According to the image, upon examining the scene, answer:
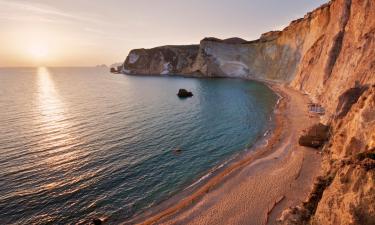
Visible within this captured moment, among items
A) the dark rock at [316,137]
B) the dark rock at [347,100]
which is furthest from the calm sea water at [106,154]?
the dark rock at [347,100]

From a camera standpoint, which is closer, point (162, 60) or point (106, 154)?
point (106, 154)

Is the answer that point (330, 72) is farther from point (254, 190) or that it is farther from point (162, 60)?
point (162, 60)

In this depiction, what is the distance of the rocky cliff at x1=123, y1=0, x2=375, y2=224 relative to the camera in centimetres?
862

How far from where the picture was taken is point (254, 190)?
1809 cm

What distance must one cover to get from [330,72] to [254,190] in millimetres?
33156

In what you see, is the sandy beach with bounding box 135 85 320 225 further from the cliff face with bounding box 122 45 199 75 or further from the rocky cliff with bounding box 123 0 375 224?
the cliff face with bounding box 122 45 199 75

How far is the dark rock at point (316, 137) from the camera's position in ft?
78.1

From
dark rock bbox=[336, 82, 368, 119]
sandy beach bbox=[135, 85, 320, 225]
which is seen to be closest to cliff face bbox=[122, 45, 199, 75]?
sandy beach bbox=[135, 85, 320, 225]

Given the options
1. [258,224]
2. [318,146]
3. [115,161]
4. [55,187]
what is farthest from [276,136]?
[55,187]

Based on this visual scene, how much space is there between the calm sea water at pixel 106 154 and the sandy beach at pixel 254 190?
2.16 meters

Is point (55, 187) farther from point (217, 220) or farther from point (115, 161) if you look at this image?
point (217, 220)

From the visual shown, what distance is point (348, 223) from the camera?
7789 mm

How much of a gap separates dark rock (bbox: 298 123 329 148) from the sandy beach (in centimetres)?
78

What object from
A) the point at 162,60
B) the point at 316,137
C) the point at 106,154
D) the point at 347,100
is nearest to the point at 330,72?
the point at 316,137
